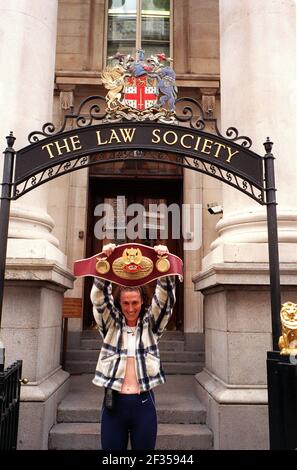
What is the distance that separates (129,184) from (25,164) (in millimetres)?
7418

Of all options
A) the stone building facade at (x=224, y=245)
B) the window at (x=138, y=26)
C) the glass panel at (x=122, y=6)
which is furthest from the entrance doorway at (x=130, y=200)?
the glass panel at (x=122, y=6)

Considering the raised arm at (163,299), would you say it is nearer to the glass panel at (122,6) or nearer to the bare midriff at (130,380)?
the bare midriff at (130,380)

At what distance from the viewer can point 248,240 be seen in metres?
5.95

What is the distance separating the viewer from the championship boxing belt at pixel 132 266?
12.4 feet

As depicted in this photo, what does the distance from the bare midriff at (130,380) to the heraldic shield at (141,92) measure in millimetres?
3311

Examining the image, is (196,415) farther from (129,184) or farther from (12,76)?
(129,184)

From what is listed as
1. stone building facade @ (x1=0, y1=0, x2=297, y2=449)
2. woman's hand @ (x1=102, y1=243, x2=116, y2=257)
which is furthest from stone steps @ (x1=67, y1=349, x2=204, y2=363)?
woman's hand @ (x1=102, y1=243, x2=116, y2=257)

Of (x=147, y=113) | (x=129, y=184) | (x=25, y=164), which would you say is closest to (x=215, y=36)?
(x=129, y=184)

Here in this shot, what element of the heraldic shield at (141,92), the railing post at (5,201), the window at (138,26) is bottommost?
the railing post at (5,201)

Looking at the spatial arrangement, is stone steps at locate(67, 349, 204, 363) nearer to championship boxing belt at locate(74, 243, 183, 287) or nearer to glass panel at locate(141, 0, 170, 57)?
championship boxing belt at locate(74, 243, 183, 287)

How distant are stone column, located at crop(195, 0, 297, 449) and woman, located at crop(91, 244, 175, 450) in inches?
74.5

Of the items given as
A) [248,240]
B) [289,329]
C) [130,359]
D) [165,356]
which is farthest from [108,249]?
[165,356]

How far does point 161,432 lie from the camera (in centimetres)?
579

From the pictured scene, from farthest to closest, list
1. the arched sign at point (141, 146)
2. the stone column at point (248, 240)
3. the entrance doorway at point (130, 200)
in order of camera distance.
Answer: the entrance doorway at point (130, 200), the stone column at point (248, 240), the arched sign at point (141, 146)
